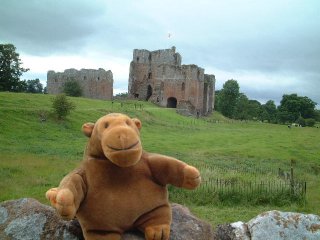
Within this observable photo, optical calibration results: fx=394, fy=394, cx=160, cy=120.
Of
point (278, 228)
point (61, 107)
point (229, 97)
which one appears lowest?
point (278, 228)

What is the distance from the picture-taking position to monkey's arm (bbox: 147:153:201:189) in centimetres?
527

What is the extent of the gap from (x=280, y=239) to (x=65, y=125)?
22522mm

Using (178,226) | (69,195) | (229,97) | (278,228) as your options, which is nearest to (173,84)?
(229,97)

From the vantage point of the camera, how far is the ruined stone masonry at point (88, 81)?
187ft

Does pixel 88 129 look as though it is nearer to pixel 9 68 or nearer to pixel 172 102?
pixel 9 68

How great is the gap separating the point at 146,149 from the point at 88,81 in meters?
38.0

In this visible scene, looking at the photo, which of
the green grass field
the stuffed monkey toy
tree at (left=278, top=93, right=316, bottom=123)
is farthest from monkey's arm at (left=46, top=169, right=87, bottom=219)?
tree at (left=278, top=93, right=316, bottom=123)

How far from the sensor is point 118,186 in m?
5.18

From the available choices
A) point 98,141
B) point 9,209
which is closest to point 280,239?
point 98,141

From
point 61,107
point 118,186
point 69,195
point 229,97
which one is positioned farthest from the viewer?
point 229,97

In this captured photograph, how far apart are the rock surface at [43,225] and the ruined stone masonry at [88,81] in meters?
51.3

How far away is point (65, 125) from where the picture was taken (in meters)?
27.3

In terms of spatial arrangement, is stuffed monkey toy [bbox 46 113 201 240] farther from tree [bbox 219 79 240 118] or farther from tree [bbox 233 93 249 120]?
tree [bbox 233 93 249 120]

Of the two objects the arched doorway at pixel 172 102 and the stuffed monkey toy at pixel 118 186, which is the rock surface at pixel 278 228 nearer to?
the stuffed monkey toy at pixel 118 186
